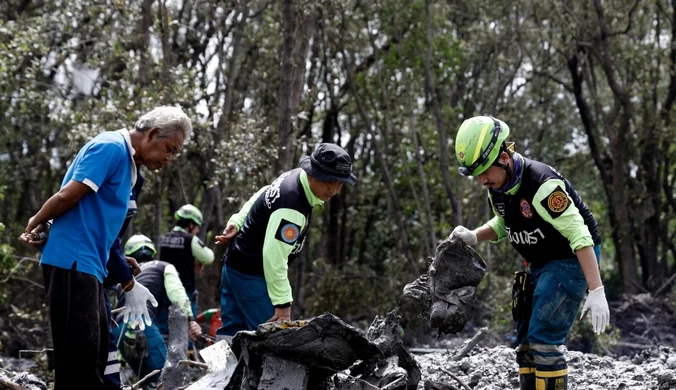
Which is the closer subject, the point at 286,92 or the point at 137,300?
the point at 137,300

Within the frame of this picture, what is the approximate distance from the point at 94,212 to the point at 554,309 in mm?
2795

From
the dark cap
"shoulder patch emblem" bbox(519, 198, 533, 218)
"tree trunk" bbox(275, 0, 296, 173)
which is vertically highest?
"tree trunk" bbox(275, 0, 296, 173)

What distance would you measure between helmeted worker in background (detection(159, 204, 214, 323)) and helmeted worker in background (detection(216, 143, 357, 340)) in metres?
2.97

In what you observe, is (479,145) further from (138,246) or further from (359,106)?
(359,106)

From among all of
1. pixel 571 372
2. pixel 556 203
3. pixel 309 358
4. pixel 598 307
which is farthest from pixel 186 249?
pixel 598 307

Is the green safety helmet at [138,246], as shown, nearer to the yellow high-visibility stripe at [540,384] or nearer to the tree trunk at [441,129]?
the yellow high-visibility stripe at [540,384]

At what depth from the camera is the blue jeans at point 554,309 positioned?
199 inches

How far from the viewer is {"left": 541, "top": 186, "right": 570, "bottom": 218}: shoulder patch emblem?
16.0 ft

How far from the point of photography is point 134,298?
5.31 metres

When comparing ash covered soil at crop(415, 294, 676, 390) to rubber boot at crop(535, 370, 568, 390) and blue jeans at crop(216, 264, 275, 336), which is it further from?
blue jeans at crop(216, 264, 275, 336)

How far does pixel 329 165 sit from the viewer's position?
17.2 feet

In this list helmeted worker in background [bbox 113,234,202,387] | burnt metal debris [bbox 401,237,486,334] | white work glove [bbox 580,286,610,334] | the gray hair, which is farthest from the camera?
helmeted worker in background [bbox 113,234,202,387]

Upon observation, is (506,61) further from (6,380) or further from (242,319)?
(6,380)

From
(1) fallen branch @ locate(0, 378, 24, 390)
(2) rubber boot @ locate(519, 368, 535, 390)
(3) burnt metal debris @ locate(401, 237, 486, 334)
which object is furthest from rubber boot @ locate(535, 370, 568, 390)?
(1) fallen branch @ locate(0, 378, 24, 390)
